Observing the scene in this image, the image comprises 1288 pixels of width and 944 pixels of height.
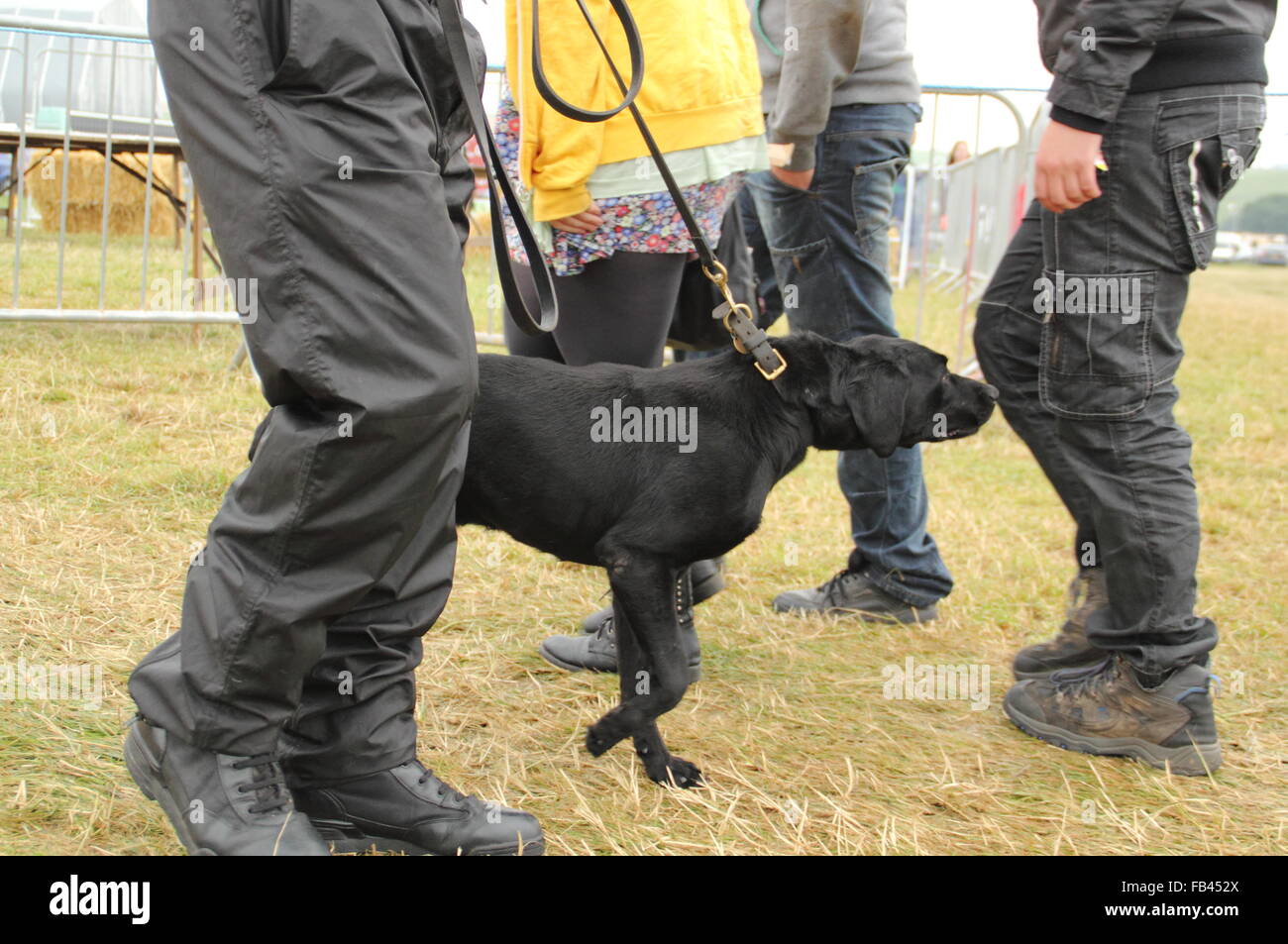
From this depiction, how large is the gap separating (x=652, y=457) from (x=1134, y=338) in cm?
113

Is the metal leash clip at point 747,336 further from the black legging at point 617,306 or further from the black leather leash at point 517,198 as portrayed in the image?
the black legging at point 617,306

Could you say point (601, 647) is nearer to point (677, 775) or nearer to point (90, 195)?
point (677, 775)

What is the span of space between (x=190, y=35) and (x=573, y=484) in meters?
1.24

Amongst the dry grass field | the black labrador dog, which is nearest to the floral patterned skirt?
the black labrador dog

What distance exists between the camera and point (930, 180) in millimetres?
7793

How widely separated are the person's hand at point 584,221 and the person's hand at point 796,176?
895 mm

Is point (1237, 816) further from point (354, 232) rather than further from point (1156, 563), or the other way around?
point (354, 232)

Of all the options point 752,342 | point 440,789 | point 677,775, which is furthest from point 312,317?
point 677,775

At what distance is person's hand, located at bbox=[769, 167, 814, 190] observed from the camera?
138 inches

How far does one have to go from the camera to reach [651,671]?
2.59 metres

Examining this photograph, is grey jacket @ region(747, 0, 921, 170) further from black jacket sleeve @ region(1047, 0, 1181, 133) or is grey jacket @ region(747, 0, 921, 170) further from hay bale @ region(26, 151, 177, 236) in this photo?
hay bale @ region(26, 151, 177, 236)

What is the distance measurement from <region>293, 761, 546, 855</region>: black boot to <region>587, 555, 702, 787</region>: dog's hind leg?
16.6 inches

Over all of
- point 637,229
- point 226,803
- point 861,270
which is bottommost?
point 226,803

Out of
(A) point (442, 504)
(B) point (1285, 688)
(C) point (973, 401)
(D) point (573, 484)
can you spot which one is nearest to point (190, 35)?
(A) point (442, 504)
